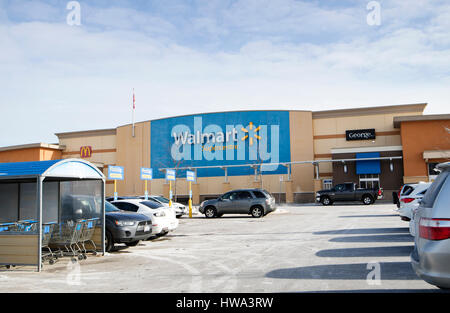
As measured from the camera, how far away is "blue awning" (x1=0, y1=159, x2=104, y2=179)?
940 centimetres

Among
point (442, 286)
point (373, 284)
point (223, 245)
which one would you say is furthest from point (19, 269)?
point (442, 286)

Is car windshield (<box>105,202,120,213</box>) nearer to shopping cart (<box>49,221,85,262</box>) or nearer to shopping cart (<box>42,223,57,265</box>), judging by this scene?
shopping cart (<box>49,221,85,262</box>)

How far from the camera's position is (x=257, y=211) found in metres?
24.3

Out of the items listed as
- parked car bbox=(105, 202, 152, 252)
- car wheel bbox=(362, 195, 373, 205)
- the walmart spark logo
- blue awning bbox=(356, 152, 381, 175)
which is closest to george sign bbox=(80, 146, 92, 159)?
the walmart spark logo

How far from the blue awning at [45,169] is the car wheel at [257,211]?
14.5 m

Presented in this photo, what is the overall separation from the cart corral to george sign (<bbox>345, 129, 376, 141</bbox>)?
35985 millimetres

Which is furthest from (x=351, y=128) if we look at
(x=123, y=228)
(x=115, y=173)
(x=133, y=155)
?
(x=123, y=228)

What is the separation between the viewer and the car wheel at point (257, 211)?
953 inches

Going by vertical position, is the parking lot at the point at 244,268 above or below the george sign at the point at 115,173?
below

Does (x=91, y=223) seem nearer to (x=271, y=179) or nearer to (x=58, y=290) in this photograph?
(x=58, y=290)

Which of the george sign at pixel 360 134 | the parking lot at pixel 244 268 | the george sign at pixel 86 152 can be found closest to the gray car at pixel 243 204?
the parking lot at pixel 244 268

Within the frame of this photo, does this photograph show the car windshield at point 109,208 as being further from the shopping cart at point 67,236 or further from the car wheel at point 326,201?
the car wheel at point 326,201

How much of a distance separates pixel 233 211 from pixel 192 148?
25.4 meters

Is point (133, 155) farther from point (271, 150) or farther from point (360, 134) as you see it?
point (360, 134)
